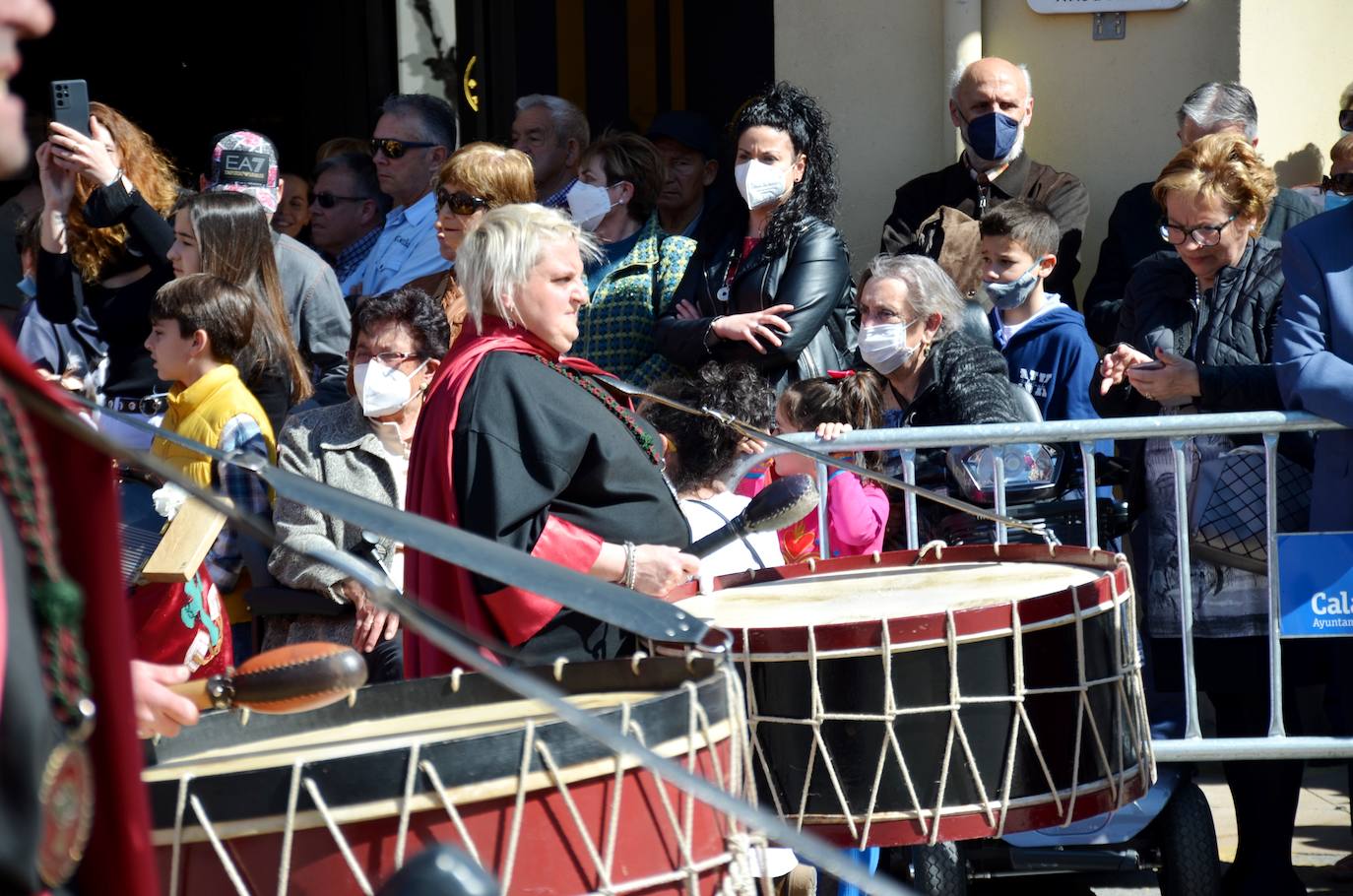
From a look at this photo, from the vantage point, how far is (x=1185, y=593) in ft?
14.0

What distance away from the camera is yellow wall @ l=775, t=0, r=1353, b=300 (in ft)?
19.9

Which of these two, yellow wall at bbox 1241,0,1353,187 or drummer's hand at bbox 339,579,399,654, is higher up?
yellow wall at bbox 1241,0,1353,187

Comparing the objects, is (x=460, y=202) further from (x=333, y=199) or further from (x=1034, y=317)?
(x=1034, y=317)

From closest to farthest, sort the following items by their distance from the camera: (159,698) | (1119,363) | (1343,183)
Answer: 1. (159,698)
2. (1119,363)
3. (1343,183)

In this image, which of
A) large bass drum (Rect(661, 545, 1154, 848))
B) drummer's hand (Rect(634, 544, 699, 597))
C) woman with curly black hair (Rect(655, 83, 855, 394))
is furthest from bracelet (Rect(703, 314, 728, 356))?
large bass drum (Rect(661, 545, 1154, 848))

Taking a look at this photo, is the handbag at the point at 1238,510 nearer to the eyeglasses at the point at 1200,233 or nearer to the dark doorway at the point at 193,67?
the eyeglasses at the point at 1200,233

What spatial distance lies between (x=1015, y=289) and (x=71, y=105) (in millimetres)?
2926

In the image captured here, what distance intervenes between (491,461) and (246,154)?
3120 mm

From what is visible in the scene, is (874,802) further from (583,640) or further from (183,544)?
(183,544)

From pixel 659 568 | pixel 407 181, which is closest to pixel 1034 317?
pixel 659 568

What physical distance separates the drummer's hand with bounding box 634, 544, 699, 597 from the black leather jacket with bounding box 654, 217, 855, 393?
1.93 meters

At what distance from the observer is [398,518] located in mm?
1636

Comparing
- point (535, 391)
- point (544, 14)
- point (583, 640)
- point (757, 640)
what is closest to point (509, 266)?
point (535, 391)

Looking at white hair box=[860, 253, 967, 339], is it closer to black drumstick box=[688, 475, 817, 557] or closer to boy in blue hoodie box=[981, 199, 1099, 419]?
boy in blue hoodie box=[981, 199, 1099, 419]
